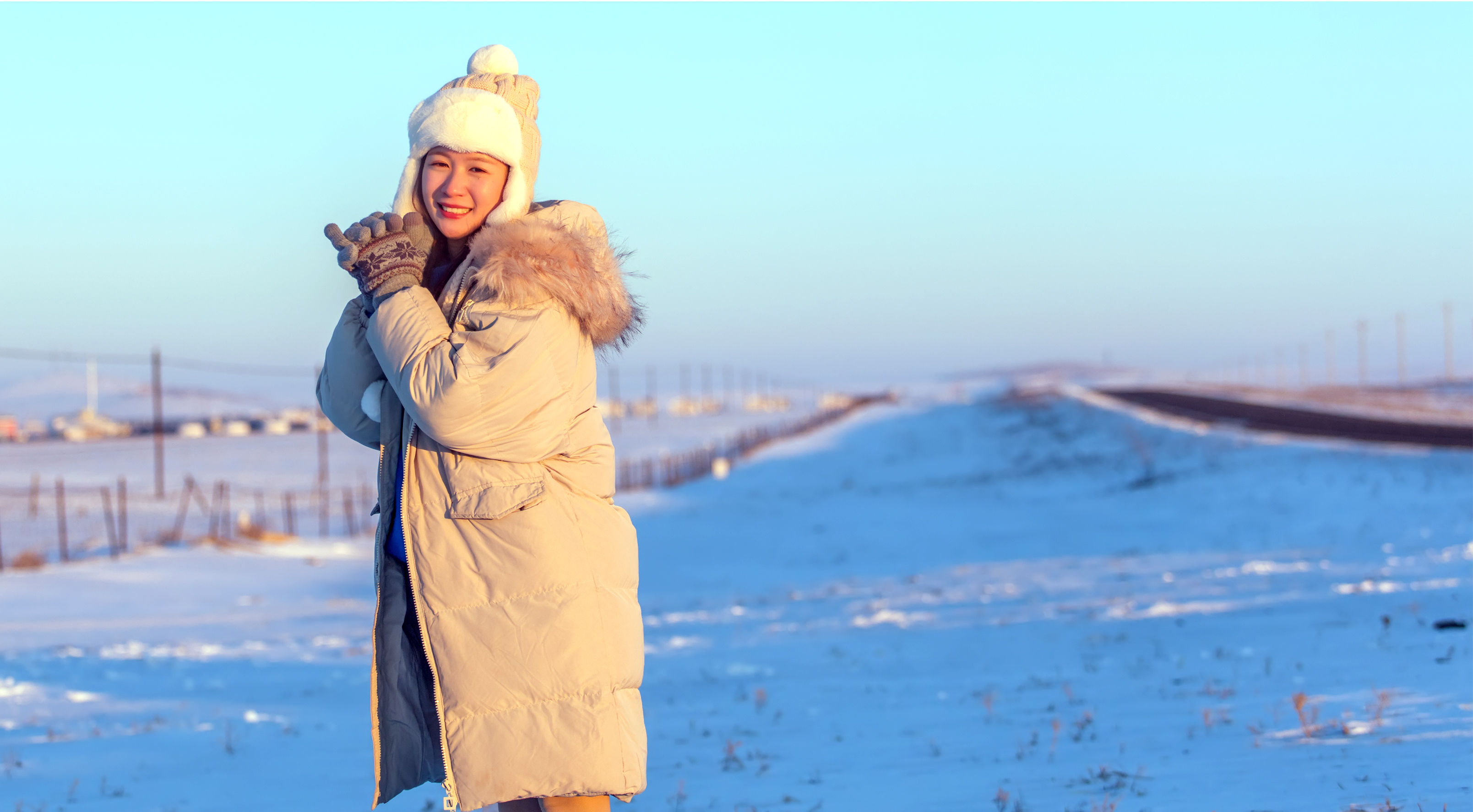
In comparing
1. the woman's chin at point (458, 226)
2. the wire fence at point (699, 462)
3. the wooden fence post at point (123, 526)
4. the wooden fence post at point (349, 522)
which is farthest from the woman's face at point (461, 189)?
the wooden fence post at point (349, 522)

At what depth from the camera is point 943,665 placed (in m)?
8.20

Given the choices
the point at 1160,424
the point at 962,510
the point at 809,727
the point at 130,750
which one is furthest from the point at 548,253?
the point at 1160,424

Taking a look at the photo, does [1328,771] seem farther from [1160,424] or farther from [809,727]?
[1160,424]

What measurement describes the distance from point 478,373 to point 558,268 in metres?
0.31

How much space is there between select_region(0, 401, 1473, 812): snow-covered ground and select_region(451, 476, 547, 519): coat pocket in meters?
2.62

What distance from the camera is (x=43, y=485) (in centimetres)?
4041

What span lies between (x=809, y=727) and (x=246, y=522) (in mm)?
19301

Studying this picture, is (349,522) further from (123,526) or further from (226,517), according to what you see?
(123,526)

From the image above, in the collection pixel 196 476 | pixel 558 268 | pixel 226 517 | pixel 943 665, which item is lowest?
pixel 196 476

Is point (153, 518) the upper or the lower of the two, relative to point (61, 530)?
lower

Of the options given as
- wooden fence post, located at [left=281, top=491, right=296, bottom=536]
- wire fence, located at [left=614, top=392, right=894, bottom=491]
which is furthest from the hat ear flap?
wooden fence post, located at [left=281, top=491, right=296, bottom=536]

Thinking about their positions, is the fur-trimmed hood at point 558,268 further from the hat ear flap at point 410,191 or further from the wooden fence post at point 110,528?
the wooden fence post at point 110,528

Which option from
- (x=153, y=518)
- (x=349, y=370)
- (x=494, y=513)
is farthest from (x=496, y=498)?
(x=153, y=518)

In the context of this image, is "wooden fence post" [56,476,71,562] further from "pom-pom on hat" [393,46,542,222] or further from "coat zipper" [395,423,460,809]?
"coat zipper" [395,423,460,809]
